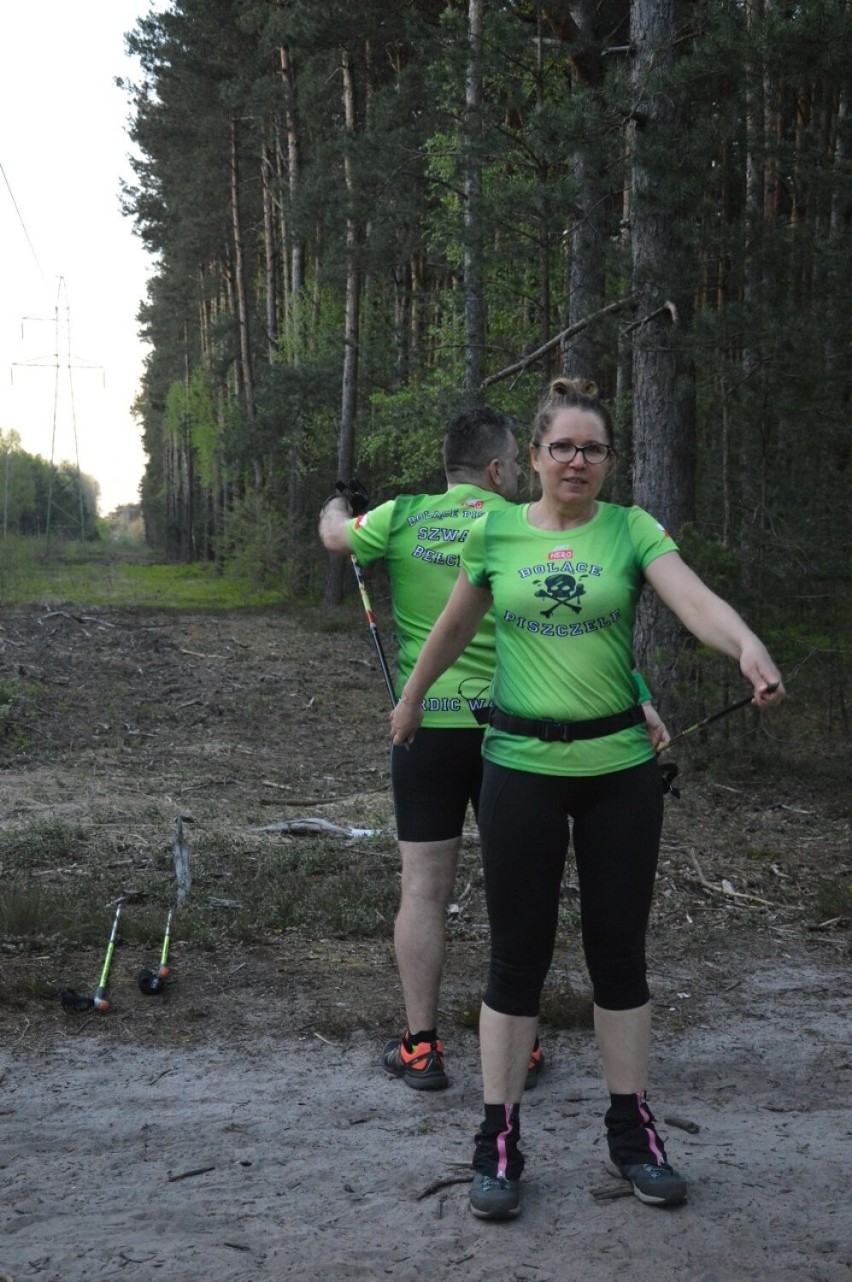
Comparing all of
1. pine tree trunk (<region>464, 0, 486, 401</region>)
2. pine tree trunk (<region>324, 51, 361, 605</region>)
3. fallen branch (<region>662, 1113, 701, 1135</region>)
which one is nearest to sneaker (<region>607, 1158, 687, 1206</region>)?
fallen branch (<region>662, 1113, 701, 1135</region>)

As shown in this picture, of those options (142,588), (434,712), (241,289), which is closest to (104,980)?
(434,712)

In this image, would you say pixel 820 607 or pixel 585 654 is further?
pixel 820 607

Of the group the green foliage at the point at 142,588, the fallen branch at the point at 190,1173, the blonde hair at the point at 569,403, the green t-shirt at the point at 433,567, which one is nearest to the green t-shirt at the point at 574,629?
the blonde hair at the point at 569,403

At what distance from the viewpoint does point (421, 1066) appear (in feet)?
15.1

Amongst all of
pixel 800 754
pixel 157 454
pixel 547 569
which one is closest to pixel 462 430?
pixel 547 569

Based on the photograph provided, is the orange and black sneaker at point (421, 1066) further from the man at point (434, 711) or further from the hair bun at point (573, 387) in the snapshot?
the hair bun at point (573, 387)

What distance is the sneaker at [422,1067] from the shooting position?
180 inches

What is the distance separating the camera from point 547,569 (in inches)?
141

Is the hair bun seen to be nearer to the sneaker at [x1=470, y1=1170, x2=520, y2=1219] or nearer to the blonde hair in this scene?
the blonde hair

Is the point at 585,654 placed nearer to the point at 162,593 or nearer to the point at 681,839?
the point at 681,839

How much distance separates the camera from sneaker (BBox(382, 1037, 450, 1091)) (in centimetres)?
458

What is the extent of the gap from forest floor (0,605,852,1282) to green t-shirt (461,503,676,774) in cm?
130

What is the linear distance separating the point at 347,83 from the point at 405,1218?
27.3 metres

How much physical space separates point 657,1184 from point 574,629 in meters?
1.57
